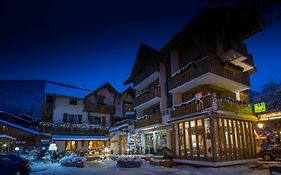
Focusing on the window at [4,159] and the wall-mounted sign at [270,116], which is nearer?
the window at [4,159]

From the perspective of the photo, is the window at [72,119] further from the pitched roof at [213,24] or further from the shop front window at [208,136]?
the shop front window at [208,136]

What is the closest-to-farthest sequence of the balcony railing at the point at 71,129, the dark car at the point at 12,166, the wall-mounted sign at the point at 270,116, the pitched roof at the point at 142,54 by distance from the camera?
1. the dark car at the point at 12,166
2. the wall-mounted sign at the point at 270,116
3. the pitched roof at the point at 142,54
4. the balcony railing at the point at 71,129

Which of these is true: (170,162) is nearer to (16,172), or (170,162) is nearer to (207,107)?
(207,107)

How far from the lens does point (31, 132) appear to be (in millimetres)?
34906

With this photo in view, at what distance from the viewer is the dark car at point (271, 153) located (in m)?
23.0

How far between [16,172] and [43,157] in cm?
1636

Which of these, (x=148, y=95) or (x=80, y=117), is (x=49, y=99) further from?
(x=148, y=95)

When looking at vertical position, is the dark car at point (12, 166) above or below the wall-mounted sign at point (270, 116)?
below

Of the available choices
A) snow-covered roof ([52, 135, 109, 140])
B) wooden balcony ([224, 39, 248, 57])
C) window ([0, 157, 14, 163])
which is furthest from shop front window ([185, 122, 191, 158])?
snow-covered roof ([52, 135, 109, 140])

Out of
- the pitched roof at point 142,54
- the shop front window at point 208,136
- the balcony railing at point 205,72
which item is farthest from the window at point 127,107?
the shop front window at point 208,136

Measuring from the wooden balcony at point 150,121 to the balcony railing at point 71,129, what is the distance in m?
10.9

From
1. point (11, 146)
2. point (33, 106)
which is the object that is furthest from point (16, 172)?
point (33, 106)

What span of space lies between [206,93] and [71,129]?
23742 mm

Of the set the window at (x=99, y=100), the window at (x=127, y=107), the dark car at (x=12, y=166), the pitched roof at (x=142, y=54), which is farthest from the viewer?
the window at (x=127, y=107)
